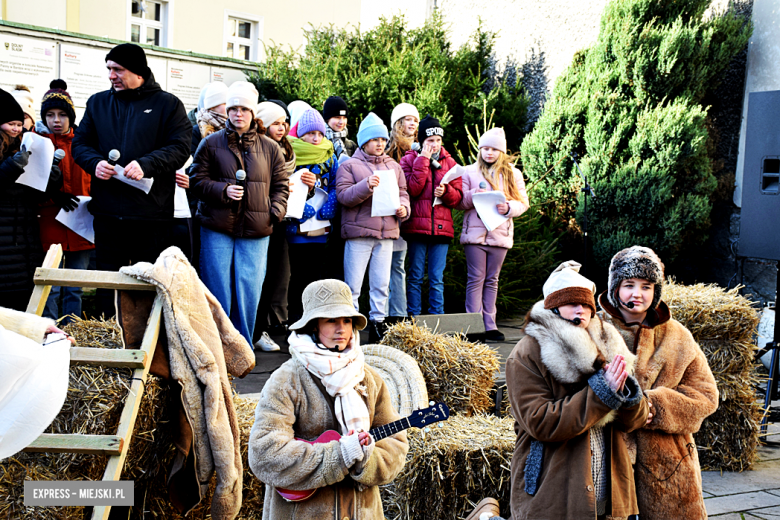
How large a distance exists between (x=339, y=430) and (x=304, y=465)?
0.23 m

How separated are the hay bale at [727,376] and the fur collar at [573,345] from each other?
7.90 feet

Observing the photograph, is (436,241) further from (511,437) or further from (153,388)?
(153,388)

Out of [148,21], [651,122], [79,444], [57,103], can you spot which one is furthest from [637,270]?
[148,21]

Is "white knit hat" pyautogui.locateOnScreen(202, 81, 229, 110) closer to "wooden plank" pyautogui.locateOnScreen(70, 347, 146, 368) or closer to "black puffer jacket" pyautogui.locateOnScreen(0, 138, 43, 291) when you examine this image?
"black puffer jacket" pyautogui.locateOnScreen(0, 138, 43, 291)

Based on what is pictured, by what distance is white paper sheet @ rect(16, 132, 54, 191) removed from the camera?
552cm

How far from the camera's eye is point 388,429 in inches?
114

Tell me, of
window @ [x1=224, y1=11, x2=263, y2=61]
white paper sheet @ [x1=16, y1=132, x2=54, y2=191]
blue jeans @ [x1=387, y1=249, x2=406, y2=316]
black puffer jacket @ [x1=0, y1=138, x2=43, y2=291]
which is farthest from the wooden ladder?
window @ [x1=224, y1=11, x2=263, y2=61]

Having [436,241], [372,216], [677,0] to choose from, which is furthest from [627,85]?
[372,216]

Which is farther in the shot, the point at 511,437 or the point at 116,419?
the point at 511,437

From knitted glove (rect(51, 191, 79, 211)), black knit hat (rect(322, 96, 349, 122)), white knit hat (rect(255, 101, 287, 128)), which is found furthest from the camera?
black knit hat (rect(322, 96, 349, 122))

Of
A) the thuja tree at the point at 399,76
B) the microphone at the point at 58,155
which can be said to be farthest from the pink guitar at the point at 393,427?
the thuja tree at the point at 399,76

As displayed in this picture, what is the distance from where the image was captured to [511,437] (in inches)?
164

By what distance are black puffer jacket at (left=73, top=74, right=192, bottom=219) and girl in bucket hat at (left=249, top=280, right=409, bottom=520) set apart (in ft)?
9.23

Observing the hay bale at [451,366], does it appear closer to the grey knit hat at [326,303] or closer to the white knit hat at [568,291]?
the white knit hat at [568,291]
